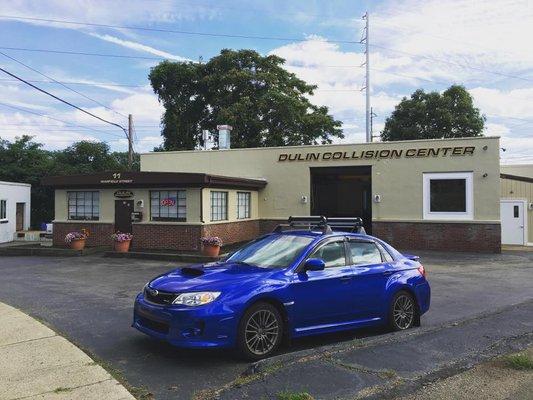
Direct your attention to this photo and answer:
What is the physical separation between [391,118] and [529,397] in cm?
4067

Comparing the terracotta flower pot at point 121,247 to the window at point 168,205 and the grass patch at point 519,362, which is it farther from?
the grass patch at point 519,362

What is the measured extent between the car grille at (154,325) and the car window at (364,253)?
9.29 ft

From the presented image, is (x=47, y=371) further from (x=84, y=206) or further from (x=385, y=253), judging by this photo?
(x=84, y=206)

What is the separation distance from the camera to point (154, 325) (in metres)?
6.26

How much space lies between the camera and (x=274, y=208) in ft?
83.5

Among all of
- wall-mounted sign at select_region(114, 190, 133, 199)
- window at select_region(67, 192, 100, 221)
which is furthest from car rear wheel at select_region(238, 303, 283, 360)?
window at select_region(67, 192, 100, 221)

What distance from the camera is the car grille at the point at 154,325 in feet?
19.9

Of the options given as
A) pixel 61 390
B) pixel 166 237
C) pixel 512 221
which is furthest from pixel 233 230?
pixel 61 390

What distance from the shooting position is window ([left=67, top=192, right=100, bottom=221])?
21703 mm

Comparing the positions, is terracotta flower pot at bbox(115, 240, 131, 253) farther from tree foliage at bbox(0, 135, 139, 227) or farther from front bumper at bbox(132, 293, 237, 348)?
tree foliage at bbox(0, 135, 139, 227)

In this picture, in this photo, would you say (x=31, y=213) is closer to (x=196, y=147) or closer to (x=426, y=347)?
(x=196, y=147)

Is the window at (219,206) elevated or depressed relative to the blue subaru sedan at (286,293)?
elevated

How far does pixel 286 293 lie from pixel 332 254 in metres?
1.16

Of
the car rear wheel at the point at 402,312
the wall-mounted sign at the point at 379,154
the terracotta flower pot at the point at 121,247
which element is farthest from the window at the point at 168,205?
the car rear wheel at the point at 402,312
